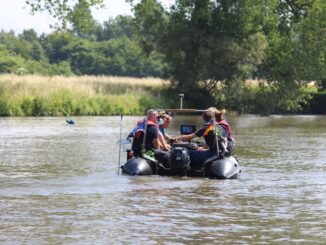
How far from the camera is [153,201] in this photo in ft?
48.6

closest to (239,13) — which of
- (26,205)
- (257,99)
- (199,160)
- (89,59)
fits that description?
(257,99)

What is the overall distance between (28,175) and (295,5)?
4306cm

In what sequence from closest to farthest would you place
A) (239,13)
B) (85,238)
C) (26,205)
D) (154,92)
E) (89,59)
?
(85,238) < (26,205) < (239,13) < (154,92) < (89,59)

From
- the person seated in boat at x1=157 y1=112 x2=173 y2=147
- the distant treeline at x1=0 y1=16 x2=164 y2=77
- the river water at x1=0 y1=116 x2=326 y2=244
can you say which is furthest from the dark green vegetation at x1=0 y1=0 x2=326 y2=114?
the distant treeline at x1=0 y1=16 x2=164 y2=77

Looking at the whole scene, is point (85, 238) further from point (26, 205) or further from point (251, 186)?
point (251, 186)

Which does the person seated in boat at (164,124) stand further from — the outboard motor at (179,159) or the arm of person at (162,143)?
the outboard motor at (179,159)

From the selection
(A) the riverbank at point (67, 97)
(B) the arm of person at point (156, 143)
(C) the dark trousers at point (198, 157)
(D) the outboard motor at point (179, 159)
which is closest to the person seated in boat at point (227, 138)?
(C) the dark trousers at point (198, 157)

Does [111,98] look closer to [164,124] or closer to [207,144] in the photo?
[164,124]

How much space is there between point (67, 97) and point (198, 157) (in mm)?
30358

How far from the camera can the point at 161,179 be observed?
18234 millimetres

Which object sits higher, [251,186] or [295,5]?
[295,5]

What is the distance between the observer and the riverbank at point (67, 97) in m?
46.8

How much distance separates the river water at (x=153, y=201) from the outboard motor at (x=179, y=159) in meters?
0.29

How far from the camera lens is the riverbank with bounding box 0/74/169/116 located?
46812 millimetres
